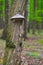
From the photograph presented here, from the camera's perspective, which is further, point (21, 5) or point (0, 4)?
point (0, 4)

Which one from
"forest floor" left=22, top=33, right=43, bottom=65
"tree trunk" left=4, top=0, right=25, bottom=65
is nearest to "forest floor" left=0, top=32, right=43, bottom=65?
"forest floor" left=22, top=33, right=43, bottom=65

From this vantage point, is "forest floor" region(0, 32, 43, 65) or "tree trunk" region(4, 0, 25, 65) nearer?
"tree trunk" region(4, 0, 25, 65)

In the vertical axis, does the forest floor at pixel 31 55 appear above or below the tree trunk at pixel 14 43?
below

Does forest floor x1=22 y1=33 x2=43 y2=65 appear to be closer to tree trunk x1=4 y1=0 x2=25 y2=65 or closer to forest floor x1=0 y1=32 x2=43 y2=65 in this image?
forest floor x1=0 y1=32 x2=43 y2=65

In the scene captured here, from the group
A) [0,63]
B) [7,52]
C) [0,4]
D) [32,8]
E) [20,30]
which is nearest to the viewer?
[20,30]

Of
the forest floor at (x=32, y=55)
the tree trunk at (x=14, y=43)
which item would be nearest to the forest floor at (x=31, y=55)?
the forest floor at (x=32, y=55)

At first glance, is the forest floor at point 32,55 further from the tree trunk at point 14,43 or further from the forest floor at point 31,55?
the tree trunk at point 14,43

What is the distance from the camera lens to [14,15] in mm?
8195

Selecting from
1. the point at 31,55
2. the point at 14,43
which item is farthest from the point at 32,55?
the point at 14,43

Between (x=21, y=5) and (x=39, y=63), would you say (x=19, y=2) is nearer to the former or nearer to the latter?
(x=21, y=5)

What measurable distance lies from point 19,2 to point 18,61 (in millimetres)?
2006

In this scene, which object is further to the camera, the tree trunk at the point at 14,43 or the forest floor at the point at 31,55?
the forest floor at the point at 31,55

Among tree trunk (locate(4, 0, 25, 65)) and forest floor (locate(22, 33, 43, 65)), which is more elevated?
Answer: tree trunk (locate(4, 0, 25, 65))

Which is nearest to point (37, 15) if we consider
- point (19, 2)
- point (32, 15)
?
point (32, 15)
